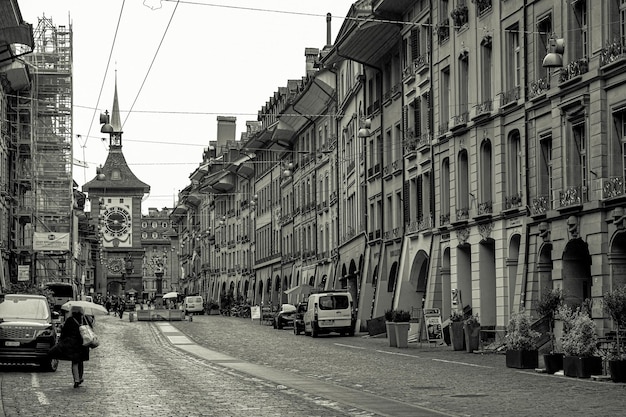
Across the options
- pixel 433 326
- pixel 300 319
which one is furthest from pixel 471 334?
pixel 300 319

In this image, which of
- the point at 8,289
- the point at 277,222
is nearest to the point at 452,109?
the point at 8,289

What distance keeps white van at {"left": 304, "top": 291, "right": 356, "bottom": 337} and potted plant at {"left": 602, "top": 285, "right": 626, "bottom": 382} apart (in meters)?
29.4

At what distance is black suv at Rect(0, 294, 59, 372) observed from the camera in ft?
94.0

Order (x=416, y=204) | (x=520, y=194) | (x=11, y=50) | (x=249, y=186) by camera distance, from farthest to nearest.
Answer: (x=249, y=186) → (x=11, y=50) → (x=416, y=204) → (x=520, y=194)

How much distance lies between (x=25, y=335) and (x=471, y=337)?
13881 mm

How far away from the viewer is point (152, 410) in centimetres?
1814

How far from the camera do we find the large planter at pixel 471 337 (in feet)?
119

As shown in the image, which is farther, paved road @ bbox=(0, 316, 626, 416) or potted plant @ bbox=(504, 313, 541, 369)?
potted plant @ bbox=(504, 313, 541, 369)

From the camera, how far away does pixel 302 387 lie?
23.1 m

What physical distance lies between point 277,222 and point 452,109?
5461 cm

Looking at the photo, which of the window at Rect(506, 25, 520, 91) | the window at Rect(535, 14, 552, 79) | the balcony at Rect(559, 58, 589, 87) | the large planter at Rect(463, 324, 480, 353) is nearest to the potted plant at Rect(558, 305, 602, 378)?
the balcony at Rect(559, 58, 589, 87)

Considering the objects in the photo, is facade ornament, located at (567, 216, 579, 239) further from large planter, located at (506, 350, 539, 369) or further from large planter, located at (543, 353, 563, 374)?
large planter, located at (543, 353, 563, 374)

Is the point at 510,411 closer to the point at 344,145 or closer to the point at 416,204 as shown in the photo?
the point at 416,204

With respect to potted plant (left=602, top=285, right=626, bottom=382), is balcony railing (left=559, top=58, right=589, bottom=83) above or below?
above
